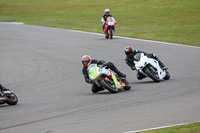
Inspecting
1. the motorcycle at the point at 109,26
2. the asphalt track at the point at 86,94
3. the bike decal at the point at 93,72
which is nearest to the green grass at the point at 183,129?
the asphalt track at the point at 86,94

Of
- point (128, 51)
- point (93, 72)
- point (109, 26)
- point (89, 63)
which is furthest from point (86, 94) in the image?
point (109, 26)

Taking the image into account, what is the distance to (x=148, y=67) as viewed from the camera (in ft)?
45.5

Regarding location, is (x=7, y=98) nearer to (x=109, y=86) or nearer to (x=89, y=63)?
(x=89, y=63)

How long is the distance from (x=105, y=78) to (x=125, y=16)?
39.0 m

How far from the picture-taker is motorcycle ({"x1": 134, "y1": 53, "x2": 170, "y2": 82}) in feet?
45.2

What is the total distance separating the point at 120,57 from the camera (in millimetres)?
21359

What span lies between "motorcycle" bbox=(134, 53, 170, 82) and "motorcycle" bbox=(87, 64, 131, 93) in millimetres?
1240

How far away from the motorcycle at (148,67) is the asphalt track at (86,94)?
0.32 meters

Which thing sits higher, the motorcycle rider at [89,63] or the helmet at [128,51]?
the helmet at [128,51]

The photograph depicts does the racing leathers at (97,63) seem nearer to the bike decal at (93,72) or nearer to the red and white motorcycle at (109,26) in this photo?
the bike decal at (93,72)

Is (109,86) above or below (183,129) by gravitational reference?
below

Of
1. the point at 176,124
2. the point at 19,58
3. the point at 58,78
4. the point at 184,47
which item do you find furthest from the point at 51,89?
the point at 184,47

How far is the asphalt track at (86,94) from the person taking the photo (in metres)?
8.75

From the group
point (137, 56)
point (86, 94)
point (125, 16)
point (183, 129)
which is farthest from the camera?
point (125, 16)
